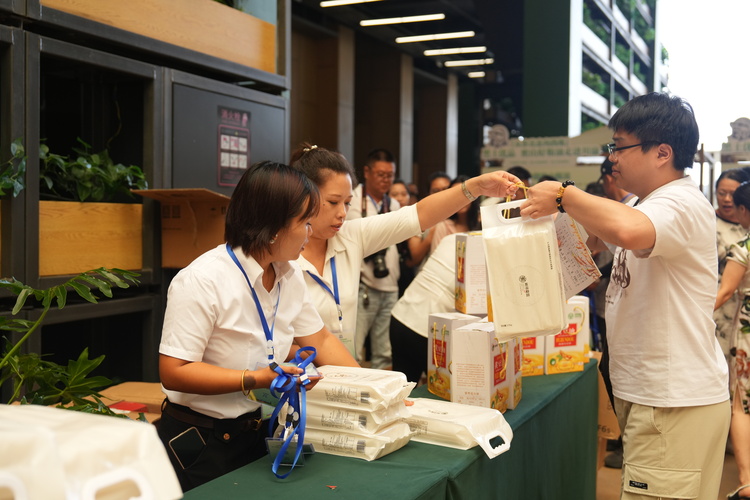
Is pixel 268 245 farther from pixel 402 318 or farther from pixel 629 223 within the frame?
pixel 402 318

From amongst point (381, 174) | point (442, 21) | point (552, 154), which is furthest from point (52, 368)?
point (442, 21)

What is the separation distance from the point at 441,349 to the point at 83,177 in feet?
5.53

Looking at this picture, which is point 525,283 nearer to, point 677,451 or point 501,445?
point 501,445

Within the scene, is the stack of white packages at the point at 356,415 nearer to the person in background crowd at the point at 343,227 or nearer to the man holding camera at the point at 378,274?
the person in background crowd at the point at 343,227

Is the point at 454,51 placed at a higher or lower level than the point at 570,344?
higher

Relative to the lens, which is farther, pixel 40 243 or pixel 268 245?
pixel 40 243

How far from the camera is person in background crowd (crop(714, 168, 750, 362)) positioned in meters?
4.10

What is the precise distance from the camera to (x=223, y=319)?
5.49ft

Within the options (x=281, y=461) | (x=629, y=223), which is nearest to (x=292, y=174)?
(x=281, y=461)

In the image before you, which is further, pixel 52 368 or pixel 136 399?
pixel 136 399

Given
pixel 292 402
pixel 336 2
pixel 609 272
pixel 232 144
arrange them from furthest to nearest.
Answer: pixel 336 2
pixel 609 272
pixel 232 144
pixel 292 402

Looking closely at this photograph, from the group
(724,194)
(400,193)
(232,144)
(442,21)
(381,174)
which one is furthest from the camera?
(442,21)

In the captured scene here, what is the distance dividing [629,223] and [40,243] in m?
2.18

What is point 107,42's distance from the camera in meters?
2.95
